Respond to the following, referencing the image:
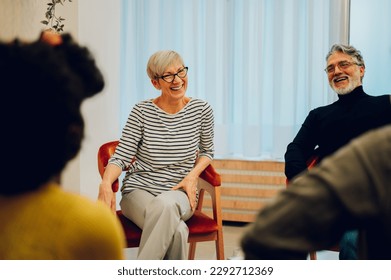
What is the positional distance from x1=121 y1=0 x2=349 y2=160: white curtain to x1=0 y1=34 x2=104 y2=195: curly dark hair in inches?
110

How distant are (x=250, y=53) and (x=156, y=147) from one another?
149 cm

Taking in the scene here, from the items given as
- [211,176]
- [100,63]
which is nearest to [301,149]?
[211,176]

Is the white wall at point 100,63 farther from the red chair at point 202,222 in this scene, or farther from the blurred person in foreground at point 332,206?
the blurred person in foreground at point 332,206

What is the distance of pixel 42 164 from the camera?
2.17ft

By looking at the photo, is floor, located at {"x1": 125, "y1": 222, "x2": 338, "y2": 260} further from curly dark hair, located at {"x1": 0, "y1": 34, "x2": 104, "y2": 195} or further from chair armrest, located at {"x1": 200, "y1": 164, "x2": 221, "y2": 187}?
curly dark hair, located at {"x1": 0, "y1": 34, "x2": 104, "y2": 195}

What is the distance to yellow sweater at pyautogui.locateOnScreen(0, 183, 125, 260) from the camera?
65 centimetres

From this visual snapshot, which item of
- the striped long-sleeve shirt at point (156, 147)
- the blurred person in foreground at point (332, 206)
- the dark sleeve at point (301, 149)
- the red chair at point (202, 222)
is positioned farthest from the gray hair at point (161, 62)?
the blurred person in foreground at point (332, 206)

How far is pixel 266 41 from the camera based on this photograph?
340cm

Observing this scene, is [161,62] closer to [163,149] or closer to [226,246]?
[163,149]

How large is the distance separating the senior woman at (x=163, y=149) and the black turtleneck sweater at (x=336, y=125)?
40 cm

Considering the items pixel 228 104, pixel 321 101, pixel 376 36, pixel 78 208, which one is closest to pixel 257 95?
pixel 228 104

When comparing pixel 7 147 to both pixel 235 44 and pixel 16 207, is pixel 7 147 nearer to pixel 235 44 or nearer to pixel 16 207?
pixel 16 207

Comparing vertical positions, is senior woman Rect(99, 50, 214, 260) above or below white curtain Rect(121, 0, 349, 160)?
below

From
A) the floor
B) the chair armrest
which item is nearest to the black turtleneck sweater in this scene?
the chair armrest
